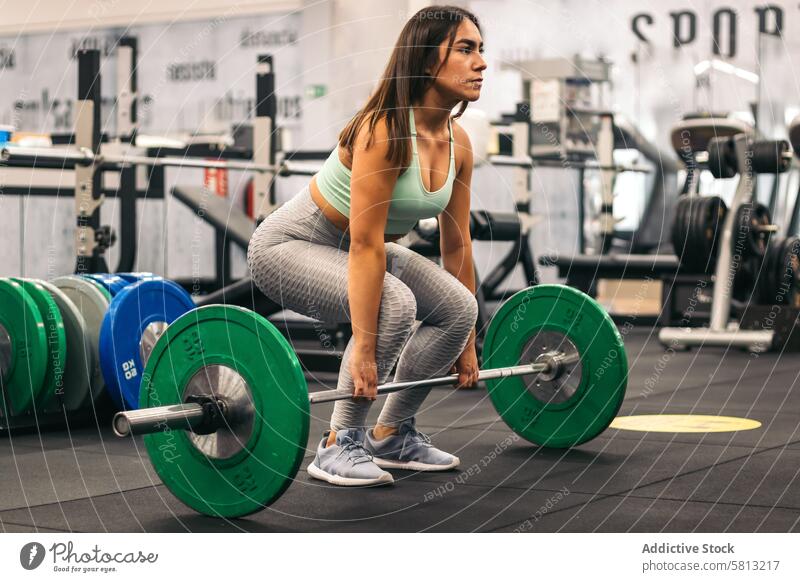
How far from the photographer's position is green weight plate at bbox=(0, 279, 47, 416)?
9.82 feet

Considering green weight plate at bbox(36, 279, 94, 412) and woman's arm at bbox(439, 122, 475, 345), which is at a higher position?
woman's arm at bbox(439, 122, 475, 345)

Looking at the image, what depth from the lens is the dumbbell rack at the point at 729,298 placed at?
544 cm

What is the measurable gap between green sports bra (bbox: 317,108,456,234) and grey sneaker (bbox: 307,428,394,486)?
0.44m

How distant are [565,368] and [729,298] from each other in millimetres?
3386

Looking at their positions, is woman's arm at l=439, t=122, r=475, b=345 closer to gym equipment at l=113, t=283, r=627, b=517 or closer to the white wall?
gym equipment at l=113, t=283, r=627, b=517

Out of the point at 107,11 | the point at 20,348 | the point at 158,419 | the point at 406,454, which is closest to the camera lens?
the point at 158,419

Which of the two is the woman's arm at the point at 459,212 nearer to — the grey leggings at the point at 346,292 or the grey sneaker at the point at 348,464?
the grey leggings at the point at 346,292

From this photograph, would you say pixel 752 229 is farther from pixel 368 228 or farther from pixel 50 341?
pixel 368 228

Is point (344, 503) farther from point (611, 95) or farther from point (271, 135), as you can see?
point (611, 95)

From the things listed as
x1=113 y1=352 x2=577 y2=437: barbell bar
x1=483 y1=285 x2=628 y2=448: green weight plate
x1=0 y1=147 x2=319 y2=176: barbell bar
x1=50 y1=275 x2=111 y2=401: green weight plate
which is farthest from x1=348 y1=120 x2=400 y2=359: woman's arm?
x1=0 y1=147 x2=319 y2=176: barbell bar

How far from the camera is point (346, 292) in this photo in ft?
6.97

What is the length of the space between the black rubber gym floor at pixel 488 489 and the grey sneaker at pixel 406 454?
4cm

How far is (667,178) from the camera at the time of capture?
951 cm

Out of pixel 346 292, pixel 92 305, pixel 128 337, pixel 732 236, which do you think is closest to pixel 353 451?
pixel 346 292
